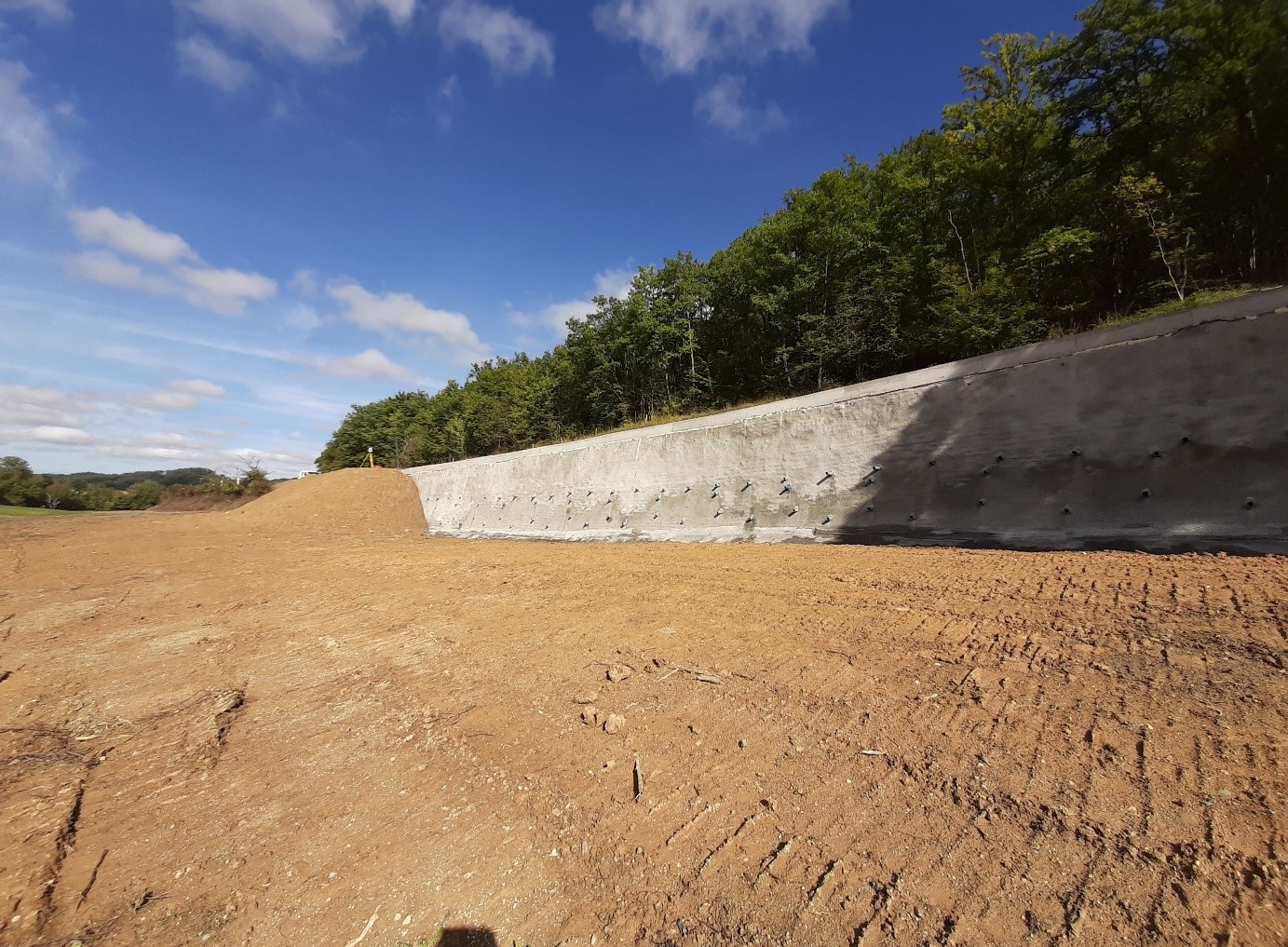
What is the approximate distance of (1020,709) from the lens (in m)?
2.85

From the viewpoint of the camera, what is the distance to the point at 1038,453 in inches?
281

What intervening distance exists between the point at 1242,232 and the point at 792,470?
1834 cm

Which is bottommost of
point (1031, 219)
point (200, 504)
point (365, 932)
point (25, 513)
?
point (365, 932)

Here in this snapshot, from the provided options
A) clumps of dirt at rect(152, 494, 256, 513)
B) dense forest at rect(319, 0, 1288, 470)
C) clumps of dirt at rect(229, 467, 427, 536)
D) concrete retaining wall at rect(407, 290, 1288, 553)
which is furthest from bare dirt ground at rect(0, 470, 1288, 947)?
clumps of dirt at rect(152, 494, 256, 513)

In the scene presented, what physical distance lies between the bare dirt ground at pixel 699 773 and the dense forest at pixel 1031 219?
1466cm

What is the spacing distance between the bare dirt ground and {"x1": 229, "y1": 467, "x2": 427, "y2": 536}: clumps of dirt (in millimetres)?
15954

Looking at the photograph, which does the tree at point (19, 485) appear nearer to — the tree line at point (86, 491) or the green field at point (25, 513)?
the tree line at point (86, 491)

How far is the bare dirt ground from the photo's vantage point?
1890mm

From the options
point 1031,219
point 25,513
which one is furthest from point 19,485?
point 1031,219

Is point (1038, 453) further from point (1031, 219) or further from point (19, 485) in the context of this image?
point (19, 485)

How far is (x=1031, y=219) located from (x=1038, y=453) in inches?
658

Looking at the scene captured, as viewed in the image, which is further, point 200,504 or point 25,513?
point 200,504

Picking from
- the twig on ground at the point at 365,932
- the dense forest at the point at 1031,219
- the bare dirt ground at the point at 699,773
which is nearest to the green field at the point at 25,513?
the bare dirt ground at the point at 699,773

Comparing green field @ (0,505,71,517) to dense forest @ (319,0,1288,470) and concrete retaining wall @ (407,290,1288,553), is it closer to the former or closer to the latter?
dense forest @ (319,0,1288,470)
